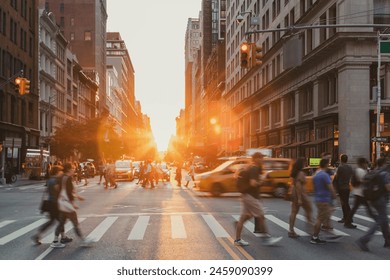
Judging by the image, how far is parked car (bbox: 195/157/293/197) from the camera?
84.7ft

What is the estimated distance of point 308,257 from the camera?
995 cm

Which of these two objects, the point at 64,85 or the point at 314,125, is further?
the point at 64,85

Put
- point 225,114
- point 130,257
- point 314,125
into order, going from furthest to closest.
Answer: point 225,114
point 314,125
point 130,257

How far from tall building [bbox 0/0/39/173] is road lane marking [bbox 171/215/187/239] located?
119 feet

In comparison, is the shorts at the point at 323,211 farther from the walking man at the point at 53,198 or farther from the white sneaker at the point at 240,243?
the walking man at the point at 53,198

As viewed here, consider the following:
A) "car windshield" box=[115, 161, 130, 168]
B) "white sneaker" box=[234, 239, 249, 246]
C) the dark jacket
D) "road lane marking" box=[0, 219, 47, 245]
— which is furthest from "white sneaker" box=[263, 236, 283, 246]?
"car windshield" box=[115, 161, 130, 168]

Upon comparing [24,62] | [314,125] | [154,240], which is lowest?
[154,240]

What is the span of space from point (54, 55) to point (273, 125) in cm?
3445

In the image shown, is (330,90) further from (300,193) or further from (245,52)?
(300,193)

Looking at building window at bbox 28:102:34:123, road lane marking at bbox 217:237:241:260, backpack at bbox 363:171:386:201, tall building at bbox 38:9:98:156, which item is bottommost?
road lane marking at bbox 217:237:241:260

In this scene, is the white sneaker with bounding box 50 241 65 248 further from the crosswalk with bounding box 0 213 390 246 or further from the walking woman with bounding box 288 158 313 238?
the walking woman with bounding box 288 158 313 238
